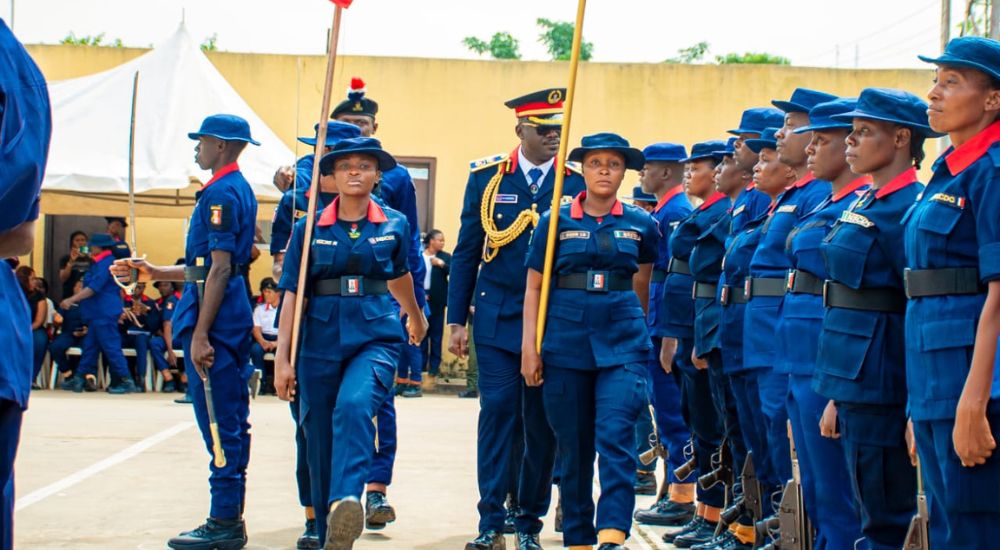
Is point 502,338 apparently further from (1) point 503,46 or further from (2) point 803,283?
(1) point 503,46

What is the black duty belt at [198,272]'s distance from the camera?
7.71m

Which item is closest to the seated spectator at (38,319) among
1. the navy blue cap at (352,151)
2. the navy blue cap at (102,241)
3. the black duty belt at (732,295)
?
the navy blue cap at (102,241)

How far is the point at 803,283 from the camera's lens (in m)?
5.99

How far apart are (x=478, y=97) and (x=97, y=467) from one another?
40.4 ft

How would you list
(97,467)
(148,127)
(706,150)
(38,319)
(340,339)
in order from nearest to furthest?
(340,339)
(706,150)
(97,467)
(148,127)
(38,319)

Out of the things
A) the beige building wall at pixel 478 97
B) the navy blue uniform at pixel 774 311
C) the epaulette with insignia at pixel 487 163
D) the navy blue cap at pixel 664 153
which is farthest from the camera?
the beige building wall at pixel 478 97

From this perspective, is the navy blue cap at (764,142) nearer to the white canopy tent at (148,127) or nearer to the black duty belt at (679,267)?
the black duty belt at (679,267)

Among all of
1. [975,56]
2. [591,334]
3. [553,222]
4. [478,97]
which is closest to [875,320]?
[975,56]

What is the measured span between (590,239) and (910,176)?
185 centimetres

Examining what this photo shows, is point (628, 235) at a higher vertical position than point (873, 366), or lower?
higher

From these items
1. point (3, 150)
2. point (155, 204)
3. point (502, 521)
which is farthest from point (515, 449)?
point (155, 204)

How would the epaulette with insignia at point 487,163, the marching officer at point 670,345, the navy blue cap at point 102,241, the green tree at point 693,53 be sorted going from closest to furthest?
the epaulette with insignia at point 487,163
the marching officer at point 670,345
the navy blue cap at point 102,241
the green tree at point 693,53

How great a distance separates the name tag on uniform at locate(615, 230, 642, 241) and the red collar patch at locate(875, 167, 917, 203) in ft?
5.59

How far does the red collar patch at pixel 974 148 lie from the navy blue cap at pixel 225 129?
172 inches
